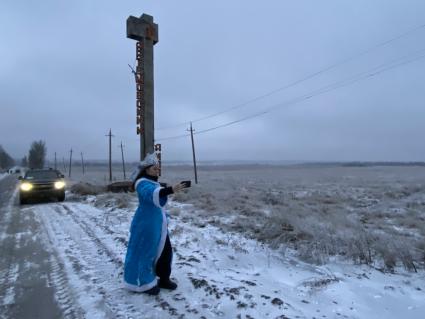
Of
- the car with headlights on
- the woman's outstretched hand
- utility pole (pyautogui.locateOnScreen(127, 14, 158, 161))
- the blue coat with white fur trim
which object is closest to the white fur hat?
the blue coat with white fur trim

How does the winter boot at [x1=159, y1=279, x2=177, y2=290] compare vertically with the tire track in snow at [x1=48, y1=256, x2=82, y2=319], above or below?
above

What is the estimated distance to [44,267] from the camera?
18.0ft

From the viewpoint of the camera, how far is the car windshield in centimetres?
1693

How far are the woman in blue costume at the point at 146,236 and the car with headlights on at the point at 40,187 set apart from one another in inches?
530

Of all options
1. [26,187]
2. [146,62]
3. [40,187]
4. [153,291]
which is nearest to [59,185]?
[40,187]

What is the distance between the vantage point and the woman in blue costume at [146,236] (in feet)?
13.3

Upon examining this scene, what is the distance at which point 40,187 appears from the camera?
1581 centimetres

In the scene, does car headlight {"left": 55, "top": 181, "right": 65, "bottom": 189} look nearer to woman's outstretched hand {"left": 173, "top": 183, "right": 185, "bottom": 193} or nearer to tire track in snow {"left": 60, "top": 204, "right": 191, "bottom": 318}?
tire track in snow {"left": 60, "top": 204, "right": 191, "bottom": 318}

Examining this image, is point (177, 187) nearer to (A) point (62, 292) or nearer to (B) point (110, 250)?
(A) point (62, 292)

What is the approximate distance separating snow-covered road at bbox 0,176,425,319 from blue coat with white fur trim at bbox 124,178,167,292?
8.1 inches

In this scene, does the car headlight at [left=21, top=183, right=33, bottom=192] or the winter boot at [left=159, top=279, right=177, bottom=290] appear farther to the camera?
the car headlight at [left=21, top=183, right=33, bottom=192]

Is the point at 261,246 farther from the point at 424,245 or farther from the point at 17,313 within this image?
the point at 17,313

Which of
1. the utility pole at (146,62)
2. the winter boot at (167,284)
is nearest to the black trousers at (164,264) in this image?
the winter boot at (167,284)

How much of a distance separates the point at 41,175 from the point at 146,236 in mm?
15313
